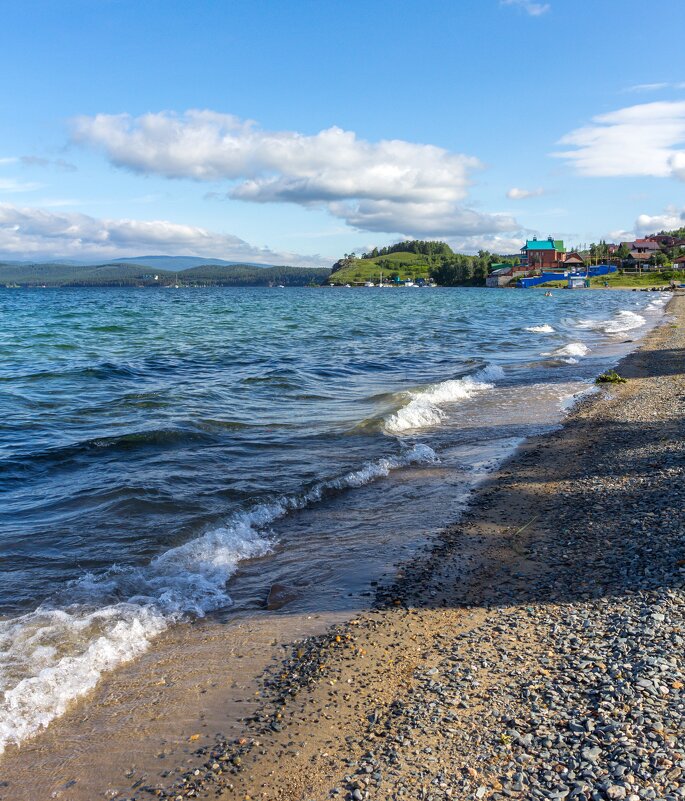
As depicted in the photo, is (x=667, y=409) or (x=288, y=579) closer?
(x=288, y=579)

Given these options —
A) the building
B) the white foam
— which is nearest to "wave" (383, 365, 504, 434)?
the white foam

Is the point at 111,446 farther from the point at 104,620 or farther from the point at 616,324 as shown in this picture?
the point at 616,324

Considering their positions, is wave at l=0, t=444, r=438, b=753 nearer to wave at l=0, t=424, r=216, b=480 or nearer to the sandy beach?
the sandy beach

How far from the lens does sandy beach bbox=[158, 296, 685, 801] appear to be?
478 cm

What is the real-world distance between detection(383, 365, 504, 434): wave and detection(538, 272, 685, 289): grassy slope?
12904 cm

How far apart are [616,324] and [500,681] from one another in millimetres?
54773

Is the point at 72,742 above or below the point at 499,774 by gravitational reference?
below

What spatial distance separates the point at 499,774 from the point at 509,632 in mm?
2265

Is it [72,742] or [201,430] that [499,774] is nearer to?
[72,742]

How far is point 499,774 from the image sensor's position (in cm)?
472

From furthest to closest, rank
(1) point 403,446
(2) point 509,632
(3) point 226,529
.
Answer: (1) point 403,446, (3) point 226,529, (2) point 509,632

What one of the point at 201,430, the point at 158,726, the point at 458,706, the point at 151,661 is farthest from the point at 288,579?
the point at 201,430

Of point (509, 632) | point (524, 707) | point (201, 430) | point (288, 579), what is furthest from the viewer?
point (201, 430)

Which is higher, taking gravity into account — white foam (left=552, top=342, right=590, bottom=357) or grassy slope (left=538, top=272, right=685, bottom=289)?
grassy slope (left=538, top=272, right=685, bottom=289)
